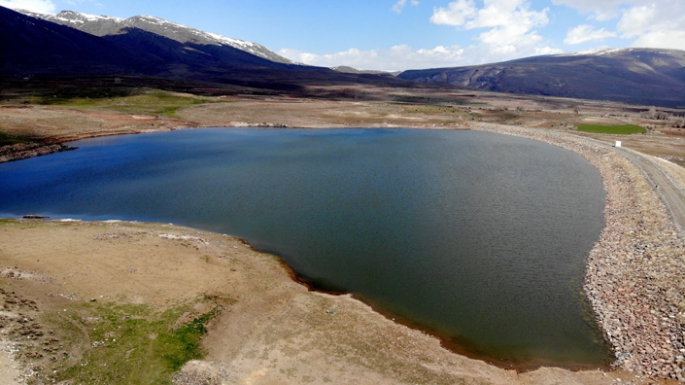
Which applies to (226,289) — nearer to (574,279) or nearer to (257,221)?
(257,221)

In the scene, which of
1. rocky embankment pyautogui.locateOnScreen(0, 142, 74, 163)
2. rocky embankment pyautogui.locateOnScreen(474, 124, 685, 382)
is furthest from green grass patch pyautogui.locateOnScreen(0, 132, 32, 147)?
rocky embankment pyautogui.locateOnScreen(474, 124, 685, 382)

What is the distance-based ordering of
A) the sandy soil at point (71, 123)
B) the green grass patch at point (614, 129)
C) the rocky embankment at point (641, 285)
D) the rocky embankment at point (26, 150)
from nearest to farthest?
the rocky embankment at point (641, 285) → the rocky embankment at point (26, 150) → the sandy soil at point (71, 123) → the green grass patch at point (614, 129)

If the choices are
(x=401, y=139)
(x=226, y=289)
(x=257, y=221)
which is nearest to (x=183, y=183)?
(x=257, y=221)

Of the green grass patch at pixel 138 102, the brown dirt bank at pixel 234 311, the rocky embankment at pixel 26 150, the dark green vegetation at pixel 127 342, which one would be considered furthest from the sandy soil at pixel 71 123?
the dark green vegetation at pixel 127 342

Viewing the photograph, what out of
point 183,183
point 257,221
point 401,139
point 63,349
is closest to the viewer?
point 63,349

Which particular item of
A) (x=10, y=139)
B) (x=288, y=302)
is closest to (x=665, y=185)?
(x=288, y=302)

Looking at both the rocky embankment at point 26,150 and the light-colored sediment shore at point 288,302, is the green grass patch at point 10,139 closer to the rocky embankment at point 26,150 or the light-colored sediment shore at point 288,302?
the rocky embankment at point 26,150
